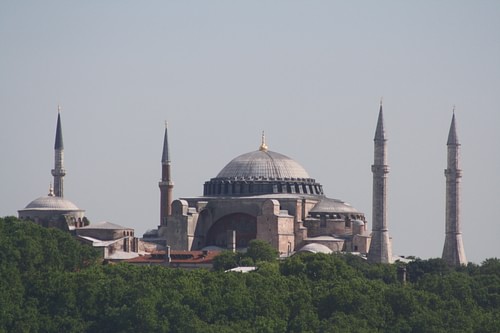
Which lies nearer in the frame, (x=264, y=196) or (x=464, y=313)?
(x=464, y=313)

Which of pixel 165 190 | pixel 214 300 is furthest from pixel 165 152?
pixel 214 300

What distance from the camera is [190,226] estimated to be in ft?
401

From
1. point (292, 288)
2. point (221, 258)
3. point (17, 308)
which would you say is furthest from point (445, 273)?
point (17, 308)

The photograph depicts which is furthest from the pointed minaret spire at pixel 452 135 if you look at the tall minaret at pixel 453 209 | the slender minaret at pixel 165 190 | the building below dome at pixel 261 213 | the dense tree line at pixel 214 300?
the dense tree line at pixel 214 300

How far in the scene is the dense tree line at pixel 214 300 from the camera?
87125mm

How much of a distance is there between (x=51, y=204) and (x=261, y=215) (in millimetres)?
12032

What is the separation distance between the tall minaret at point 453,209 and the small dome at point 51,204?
64.7ft

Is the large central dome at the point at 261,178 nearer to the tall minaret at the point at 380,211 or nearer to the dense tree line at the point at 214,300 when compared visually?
the tall minaret at the point at 380,211

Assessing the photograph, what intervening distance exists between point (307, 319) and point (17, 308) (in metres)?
10.8

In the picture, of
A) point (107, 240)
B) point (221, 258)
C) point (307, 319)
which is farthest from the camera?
point (107, 240)

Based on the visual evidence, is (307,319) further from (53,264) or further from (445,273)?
(445,273)

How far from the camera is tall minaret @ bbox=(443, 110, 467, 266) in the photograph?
12269cm

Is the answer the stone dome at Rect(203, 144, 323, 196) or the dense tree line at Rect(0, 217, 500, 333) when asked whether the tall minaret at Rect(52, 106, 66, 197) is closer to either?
the stone dome at Rect(203, 144, 323, 196)

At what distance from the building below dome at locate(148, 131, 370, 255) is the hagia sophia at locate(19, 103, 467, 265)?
51 millimetres
